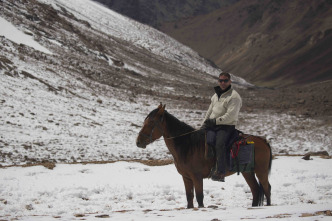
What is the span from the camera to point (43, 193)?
10688 millimetres

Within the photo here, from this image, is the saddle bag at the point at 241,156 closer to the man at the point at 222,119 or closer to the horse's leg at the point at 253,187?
the man at the point at 222,119

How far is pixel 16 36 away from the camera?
1674 inches

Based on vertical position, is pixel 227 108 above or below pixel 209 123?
above

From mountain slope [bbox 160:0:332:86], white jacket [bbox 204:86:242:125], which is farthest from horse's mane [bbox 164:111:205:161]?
mountain slope [bbox 160:0:332:86]

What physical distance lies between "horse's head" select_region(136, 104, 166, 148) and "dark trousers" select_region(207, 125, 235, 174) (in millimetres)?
1225

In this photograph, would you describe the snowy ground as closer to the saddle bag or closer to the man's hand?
the saddle bag

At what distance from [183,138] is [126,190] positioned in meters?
4.03

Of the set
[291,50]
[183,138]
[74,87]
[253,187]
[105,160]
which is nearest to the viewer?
[183,138]

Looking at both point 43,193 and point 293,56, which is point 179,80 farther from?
point 293,56

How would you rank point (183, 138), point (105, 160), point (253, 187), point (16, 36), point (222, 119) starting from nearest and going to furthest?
point (222, 119) → point (183, 138) → point (253, 187) → point (105, 160) → point (16, 36)

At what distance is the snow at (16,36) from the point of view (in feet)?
136

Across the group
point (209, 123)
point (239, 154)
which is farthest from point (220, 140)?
point (239, 154)

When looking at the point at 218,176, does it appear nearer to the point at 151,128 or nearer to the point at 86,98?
the point at 151,128

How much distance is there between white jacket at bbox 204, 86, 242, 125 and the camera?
8008 millimetres
